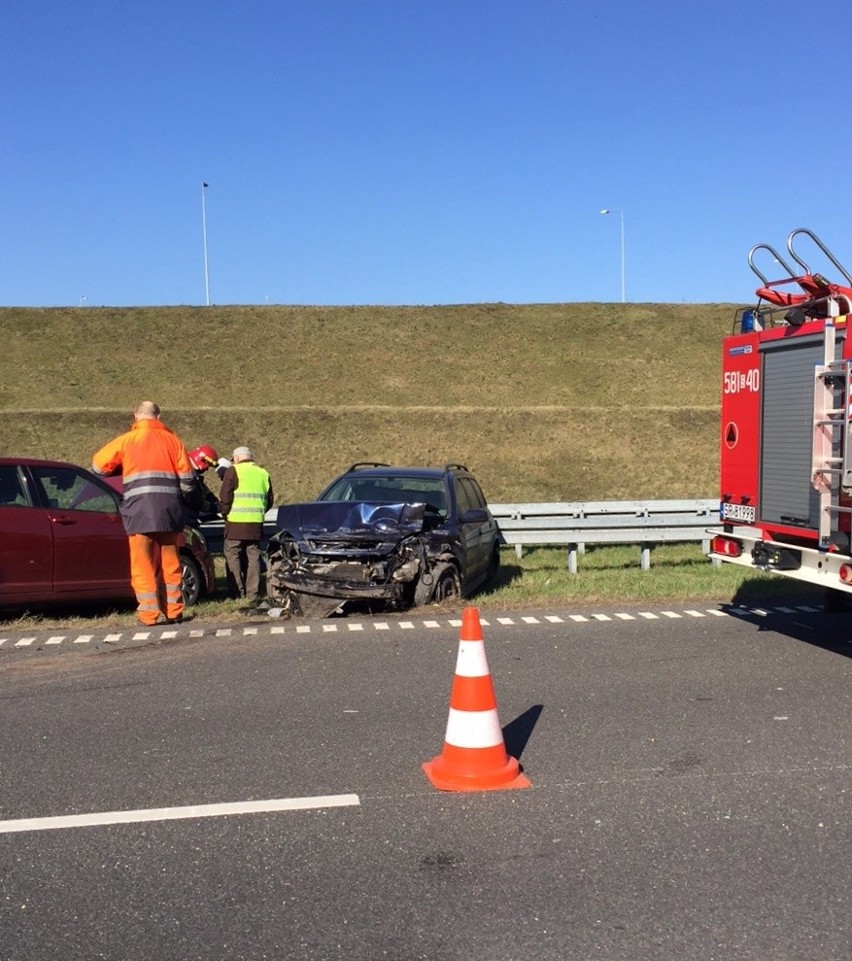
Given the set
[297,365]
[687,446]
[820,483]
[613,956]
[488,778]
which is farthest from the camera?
[297,365]

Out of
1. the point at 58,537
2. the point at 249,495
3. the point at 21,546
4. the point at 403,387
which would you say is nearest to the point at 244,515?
the point at 249,495

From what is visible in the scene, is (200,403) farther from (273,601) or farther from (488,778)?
(488,778)

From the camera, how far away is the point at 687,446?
38.3m

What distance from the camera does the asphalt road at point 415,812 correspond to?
3.49 meters

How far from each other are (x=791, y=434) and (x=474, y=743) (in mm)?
4307

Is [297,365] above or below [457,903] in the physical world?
above

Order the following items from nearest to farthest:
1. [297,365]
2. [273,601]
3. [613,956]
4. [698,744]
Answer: [613,956], [698,744], [273,601], [297,365]

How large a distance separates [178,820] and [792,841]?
Answer: 8.47 ft

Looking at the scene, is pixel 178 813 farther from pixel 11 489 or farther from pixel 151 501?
pixel 11 489

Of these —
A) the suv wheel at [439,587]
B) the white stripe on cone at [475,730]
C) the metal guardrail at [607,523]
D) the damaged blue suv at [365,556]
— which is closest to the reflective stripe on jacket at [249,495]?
the damaged blue suv at [365,556]

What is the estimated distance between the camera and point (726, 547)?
870 centimetres

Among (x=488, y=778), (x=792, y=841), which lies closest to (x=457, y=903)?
(x=488, y=778)

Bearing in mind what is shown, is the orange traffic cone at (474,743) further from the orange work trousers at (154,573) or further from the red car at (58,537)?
the red car at (58,537)

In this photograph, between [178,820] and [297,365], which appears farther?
[297,365]
